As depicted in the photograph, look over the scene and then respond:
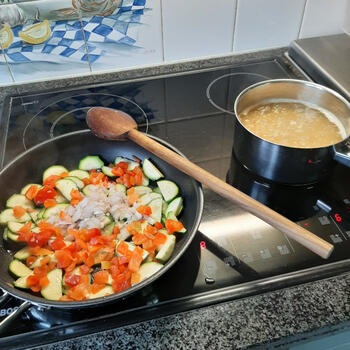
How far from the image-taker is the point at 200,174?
2.30 feet

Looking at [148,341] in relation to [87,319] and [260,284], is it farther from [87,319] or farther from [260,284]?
[260,284]

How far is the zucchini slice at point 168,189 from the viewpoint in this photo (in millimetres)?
765

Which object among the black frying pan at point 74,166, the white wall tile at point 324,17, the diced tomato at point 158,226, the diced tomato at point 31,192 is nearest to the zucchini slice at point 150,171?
the black frying pan at point 74,166

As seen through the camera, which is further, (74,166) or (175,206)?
(74,166)

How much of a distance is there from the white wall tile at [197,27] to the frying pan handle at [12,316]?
0.81 metres

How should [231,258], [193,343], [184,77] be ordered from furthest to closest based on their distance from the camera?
[184,77]
[231,258]
[193,343]

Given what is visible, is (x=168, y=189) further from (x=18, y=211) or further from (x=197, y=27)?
(x=197, y=27)

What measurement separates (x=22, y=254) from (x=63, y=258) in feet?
0.27

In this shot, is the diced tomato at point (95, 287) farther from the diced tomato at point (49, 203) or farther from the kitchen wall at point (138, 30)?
the kitchen wall at point (138, 30)

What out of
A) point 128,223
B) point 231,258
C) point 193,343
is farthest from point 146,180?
point 193,343

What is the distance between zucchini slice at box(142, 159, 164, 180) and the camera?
0.81m

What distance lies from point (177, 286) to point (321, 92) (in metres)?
0.58

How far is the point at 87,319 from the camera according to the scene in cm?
58

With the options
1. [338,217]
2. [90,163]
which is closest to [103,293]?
[90,163]
